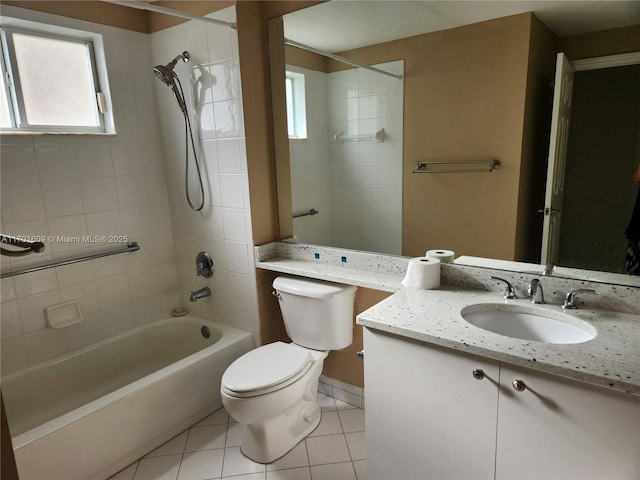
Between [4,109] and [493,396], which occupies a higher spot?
[4,109]

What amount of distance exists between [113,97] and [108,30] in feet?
1.15

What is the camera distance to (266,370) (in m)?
1.84

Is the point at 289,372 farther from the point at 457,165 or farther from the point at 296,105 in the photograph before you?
the point at 296,105

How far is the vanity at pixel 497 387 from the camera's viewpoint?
1.06m

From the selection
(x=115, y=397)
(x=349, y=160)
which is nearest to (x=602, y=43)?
(x=349, y=160)

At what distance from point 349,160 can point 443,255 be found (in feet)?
2.57

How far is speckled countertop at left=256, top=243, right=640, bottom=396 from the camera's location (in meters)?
1.09

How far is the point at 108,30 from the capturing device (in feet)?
7.38

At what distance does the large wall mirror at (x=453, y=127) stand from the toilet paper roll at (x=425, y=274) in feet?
0.67

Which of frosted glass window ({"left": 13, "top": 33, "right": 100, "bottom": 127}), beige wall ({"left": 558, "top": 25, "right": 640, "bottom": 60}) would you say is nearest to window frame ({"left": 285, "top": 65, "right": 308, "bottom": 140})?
A: frosted glass window ({"left": 13, "top": 33, "right": 100, "bottom": 127})

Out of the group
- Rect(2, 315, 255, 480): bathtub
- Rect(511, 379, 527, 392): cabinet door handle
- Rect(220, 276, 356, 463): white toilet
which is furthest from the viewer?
Rect(220, 276, 356, 463): white toilet

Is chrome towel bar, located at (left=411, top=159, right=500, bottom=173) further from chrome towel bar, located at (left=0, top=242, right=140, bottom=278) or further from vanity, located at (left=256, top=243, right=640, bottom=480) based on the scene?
chrome towel bar, located at (left=0, top=242, right=140, bottom=278)

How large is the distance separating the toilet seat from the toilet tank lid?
0.29 m

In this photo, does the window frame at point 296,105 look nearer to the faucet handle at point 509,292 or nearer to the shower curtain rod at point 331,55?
the shower curtain rod at point 331,55
